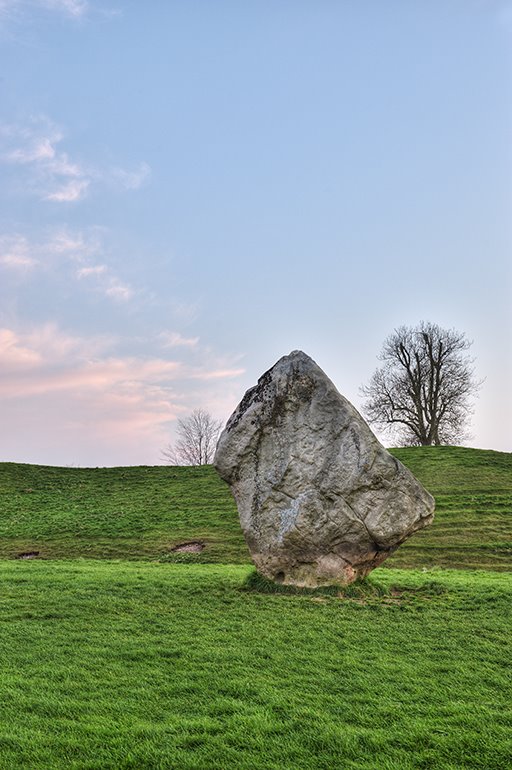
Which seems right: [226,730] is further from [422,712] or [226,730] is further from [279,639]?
[279,639]

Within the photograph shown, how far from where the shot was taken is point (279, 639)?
915 cm

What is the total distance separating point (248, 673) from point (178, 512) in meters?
24.8

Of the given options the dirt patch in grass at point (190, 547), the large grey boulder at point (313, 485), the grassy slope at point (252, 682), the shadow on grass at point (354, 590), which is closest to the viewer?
the grassy slope at point (252, 682)

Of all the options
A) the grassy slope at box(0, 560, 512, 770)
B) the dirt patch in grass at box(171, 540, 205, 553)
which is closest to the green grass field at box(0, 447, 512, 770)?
the grassy slope at box(0, 560, 512, 770)

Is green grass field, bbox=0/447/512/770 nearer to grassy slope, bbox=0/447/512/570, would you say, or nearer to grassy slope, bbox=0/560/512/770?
grassy slope, bbox=0/560/512/770

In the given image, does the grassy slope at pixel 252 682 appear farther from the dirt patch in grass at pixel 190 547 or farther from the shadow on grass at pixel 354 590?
the dirt patch in grass at pixel 190 547

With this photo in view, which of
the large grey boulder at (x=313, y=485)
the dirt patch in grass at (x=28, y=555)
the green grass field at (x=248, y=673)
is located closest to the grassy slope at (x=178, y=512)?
the dirt patch in grass at (x=28, y=555)

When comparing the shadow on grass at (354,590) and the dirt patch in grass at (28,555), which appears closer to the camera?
the shadow on grass at (354,590)

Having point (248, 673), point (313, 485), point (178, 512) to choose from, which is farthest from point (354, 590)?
point (178, 512)

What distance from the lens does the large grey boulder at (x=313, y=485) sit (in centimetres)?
1283

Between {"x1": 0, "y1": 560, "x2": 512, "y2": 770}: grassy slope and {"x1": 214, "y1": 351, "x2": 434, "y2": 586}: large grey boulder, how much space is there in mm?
957

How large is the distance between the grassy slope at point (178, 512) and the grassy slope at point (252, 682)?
40.5ft

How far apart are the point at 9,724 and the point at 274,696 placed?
2685mm

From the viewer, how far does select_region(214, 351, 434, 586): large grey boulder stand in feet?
42.1
